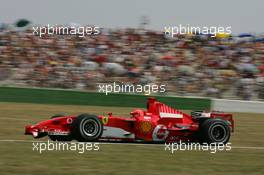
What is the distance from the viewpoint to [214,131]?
9.87m

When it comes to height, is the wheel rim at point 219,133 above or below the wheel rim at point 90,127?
below

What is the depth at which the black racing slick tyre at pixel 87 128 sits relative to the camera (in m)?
9.08

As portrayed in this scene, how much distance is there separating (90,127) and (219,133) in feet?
7.55

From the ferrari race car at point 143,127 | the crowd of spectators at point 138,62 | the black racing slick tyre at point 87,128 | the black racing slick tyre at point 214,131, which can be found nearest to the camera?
the black racing slick tyre at point 87,128

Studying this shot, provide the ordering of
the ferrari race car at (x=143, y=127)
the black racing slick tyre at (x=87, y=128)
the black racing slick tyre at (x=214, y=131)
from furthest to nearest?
the black racing slick tyre at (x=214, y=131) < the ferrari race car at (x=143, y=127) < the black racing slick tyre at (x=87, y=128)

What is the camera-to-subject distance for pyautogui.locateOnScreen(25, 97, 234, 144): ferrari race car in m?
9.20

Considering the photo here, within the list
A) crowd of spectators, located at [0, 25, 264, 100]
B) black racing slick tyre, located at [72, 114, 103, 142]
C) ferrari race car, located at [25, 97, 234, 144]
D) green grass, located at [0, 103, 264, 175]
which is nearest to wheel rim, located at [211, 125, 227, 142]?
ferrari race car, located at [25, 97, 234, 144]

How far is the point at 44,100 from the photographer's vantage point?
2062cm

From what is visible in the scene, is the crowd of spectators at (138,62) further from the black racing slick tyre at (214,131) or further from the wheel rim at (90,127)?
the wheel rim at (90,127)

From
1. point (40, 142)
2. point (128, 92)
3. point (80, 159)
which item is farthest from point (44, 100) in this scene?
point (80, 159)

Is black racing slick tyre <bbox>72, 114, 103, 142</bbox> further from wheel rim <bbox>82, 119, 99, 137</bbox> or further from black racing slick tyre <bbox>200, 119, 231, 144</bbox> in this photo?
black racing slick tyre <bbox>200, 119, 231, 144</bbox>

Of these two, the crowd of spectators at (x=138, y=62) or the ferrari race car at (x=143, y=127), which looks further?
the crowd of spectators at (x=138, y=62)

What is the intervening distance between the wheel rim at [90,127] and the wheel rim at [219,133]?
6.82 ft

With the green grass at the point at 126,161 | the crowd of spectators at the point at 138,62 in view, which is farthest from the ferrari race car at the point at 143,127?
the crowd of spectators at the point at 138,62
